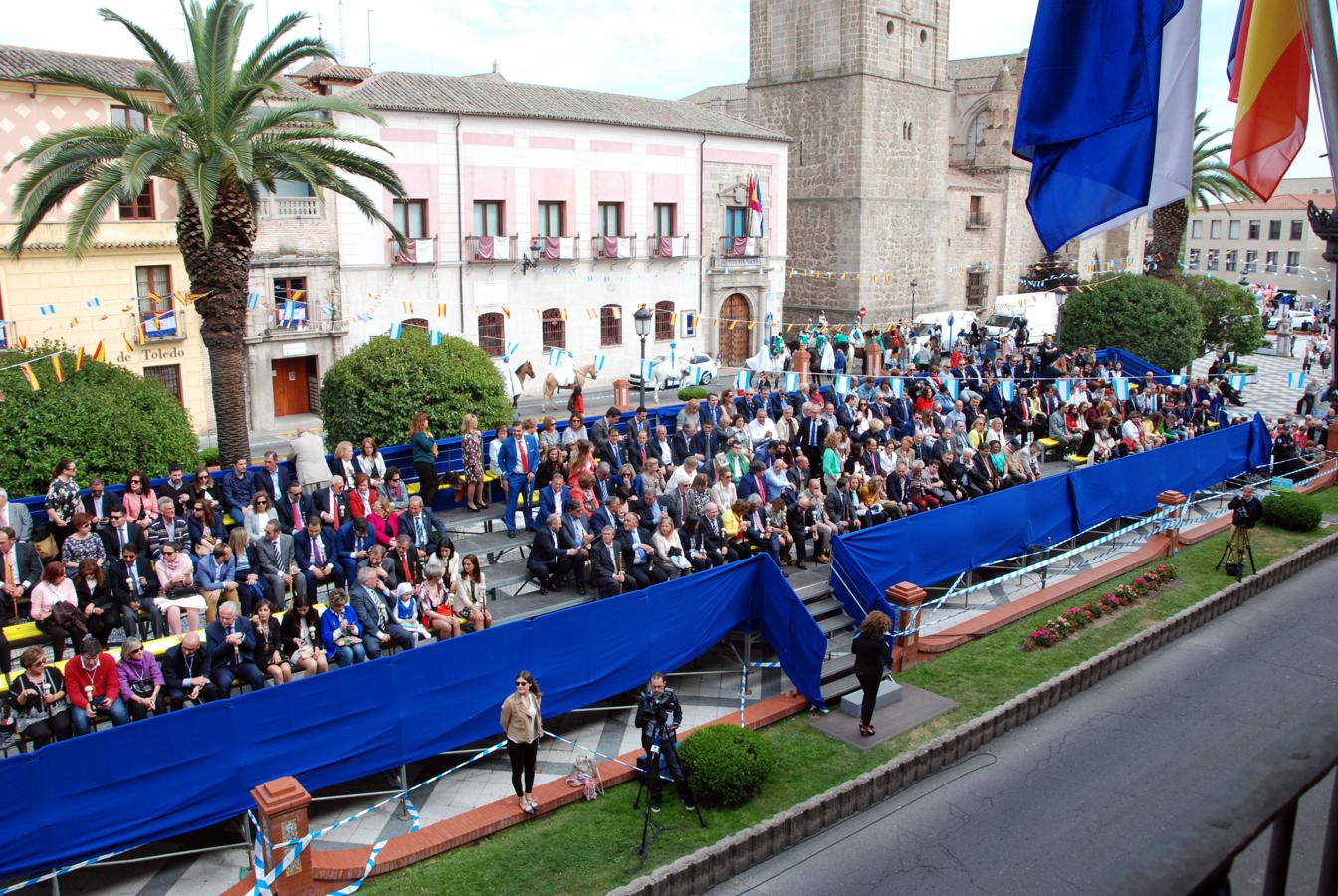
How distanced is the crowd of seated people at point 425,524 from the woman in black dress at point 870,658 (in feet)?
11.4

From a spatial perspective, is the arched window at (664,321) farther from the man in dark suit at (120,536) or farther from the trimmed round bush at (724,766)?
the trimmed round bush at (724,766)

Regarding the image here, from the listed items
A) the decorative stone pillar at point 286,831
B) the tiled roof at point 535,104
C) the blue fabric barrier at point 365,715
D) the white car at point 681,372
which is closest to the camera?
the blue fabric barrier at point 365,715

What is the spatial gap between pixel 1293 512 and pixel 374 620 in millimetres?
17815

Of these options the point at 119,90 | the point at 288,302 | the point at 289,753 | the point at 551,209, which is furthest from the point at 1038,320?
the point at 289,753

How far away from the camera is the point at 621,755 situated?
12.2 metres

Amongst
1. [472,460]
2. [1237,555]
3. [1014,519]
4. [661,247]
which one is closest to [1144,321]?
[661,247]

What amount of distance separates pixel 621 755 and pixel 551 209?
2793 cm

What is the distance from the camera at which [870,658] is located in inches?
492

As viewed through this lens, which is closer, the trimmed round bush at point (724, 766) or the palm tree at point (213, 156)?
the trimmed round bush at point (724, 766)

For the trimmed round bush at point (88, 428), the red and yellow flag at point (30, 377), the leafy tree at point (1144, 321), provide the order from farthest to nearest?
the leafy tree at point (1144, 321)
the red and yellow flag at point (30, 377)
the trimmed round bush at point (88, 428)

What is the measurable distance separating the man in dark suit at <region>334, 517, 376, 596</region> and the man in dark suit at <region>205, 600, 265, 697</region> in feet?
8.66

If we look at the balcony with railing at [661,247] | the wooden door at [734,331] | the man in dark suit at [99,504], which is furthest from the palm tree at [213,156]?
the wooden door at [734,331]

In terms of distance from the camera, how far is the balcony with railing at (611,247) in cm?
3841

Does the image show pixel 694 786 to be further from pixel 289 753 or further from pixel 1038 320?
pixel 1038 320
